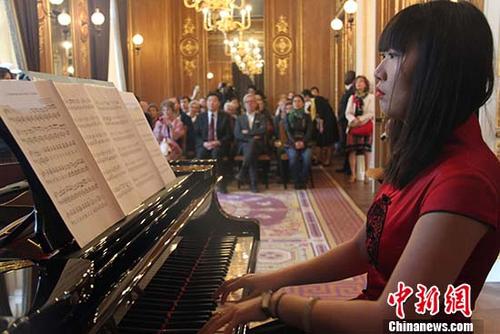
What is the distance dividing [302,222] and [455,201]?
4489mm

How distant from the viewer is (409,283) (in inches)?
39.7

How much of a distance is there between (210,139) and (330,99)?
19.2 feet

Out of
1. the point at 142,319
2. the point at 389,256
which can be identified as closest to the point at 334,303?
the point at 389,256

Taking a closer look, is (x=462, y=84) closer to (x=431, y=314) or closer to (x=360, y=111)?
(x=431, y=314)

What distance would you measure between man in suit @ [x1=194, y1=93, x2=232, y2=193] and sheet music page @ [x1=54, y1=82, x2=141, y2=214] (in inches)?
240

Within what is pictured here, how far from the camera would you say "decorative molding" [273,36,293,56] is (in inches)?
506

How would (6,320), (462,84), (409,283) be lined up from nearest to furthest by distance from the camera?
(6,320) → (409,283) → (462,84)

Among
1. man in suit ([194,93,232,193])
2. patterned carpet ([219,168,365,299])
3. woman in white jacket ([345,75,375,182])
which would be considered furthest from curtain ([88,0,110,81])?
woman in white jacket ([345,75,375,182])

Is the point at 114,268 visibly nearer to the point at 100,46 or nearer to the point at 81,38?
the point at 81,38

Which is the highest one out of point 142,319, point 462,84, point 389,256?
point 462,84

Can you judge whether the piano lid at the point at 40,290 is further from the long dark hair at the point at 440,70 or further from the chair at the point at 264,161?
the chair at the point at 264,161

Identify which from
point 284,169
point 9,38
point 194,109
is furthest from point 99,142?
point 194,109

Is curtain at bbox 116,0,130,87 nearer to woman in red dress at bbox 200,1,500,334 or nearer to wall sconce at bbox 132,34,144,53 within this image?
wall sconce at bbox 132,34,144,53

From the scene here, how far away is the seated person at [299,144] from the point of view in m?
7.70
